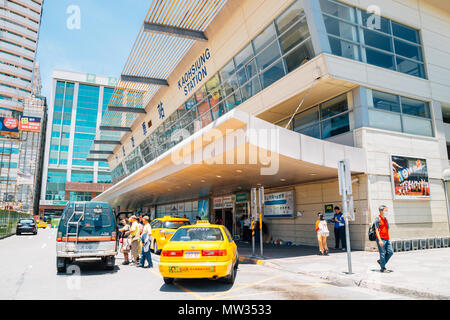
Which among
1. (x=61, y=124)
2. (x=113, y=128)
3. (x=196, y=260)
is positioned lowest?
(x=196, y=260)

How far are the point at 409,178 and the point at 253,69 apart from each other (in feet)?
31.1

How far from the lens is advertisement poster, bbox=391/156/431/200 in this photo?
1456 cm

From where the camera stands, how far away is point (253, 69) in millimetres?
17438

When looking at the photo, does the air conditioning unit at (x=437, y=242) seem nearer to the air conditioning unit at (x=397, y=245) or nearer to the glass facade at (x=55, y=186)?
the air conditioning unit at (x=397, y=245)

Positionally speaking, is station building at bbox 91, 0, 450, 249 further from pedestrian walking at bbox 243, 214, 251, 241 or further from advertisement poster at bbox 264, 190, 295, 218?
pedestrian walking at bbox 243, 214, 251, 241

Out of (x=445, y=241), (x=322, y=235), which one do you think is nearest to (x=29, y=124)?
(x=322, y=235)

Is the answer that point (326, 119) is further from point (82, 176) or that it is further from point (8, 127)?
point (82, 176)

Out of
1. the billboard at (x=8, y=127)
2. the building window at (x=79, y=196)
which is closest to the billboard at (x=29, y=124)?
the billboard at (x=8, y=127)

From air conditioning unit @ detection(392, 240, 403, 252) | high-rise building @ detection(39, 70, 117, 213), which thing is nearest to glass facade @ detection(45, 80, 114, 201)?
high-rise building @ detection(39, 70, 117, 213)

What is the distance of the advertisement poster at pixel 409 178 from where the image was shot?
47.8 feet

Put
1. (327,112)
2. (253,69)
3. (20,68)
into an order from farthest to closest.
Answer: (20,68)
(253,69)
(327,112)

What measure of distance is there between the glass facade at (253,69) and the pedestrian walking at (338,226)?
22.5 ft

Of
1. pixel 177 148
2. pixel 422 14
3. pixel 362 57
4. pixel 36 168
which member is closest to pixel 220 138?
pixel 177 148

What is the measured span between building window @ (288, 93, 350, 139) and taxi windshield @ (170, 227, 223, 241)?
31.2 feet
